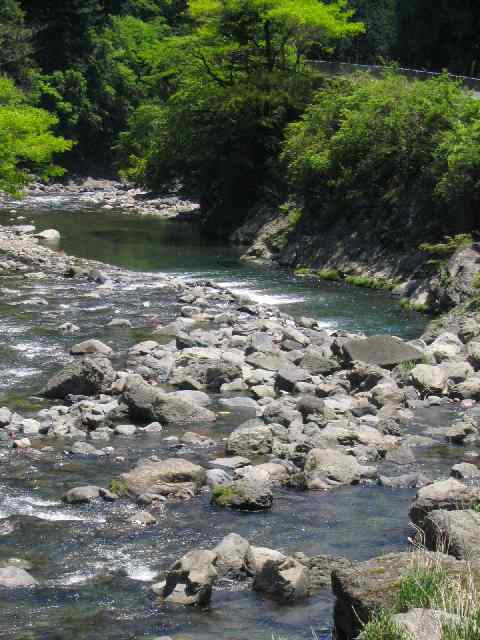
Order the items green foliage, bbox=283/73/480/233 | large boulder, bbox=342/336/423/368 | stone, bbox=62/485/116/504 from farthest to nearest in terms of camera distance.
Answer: green foliage, bbox=283/73/480/233
large boulder, bbox=342/336/423/368
stone, bbox=62/485/116/504

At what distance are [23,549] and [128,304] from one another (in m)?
14.2

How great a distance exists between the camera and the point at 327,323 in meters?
22.0

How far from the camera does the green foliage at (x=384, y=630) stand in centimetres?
586

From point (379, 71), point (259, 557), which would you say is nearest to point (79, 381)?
point (259, 557)

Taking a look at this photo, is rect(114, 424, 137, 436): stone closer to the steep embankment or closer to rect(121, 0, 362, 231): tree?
the steep embankment

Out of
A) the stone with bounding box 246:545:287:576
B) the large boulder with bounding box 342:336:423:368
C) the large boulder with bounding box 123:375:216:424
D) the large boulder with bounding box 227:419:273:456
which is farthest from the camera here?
the large boulder with bounding box 342:336:423:368

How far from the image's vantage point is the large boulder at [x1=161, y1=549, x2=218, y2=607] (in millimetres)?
8148

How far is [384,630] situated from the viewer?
19.5 ft

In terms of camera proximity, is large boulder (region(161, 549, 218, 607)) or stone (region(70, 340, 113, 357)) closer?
large boulder (region(161, 549, 218, 607))

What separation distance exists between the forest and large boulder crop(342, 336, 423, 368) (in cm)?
947

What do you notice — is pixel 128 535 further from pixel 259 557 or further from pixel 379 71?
pixel 379 71

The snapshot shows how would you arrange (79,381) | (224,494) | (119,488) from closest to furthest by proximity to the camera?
(224,494), (119,488), (79,381)

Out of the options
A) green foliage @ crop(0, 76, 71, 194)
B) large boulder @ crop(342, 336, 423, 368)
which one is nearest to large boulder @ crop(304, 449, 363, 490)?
large boulder @ crop(342, 336, 423, 368)

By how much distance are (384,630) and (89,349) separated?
12.6 m
